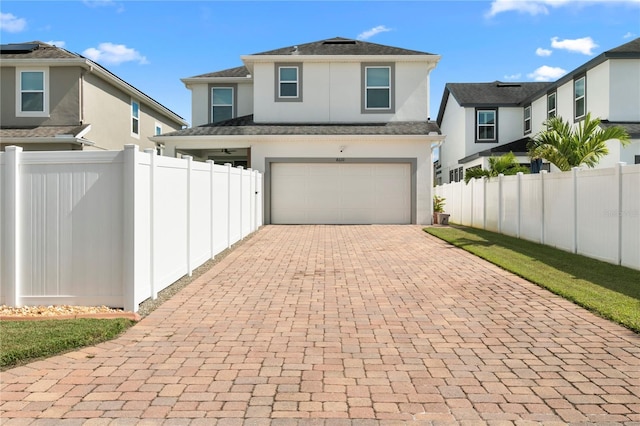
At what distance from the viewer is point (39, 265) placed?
6.48m

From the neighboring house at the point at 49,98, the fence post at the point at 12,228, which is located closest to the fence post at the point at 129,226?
the fence post at the point at 12,228

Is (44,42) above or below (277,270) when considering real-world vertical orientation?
above

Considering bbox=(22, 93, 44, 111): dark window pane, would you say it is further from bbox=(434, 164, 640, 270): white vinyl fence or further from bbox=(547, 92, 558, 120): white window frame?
bbox=(547, 92, 558, 120): white window frame

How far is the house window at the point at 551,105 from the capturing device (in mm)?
24891

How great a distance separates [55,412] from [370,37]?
23419mm

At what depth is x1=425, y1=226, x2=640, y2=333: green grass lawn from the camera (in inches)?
256

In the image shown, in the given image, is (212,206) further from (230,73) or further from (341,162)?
(230,73)

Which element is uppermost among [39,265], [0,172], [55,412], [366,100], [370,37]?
[370,37]

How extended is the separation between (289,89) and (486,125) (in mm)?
13438

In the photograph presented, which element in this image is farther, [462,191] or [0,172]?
[462,191]

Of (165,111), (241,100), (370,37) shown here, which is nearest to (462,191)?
(370,37)

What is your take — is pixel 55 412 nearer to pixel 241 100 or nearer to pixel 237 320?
pixel 237 320

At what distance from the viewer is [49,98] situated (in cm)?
1852

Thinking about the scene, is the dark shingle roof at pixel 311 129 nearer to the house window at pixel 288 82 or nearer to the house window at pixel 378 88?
the house window at pixel 378 88
